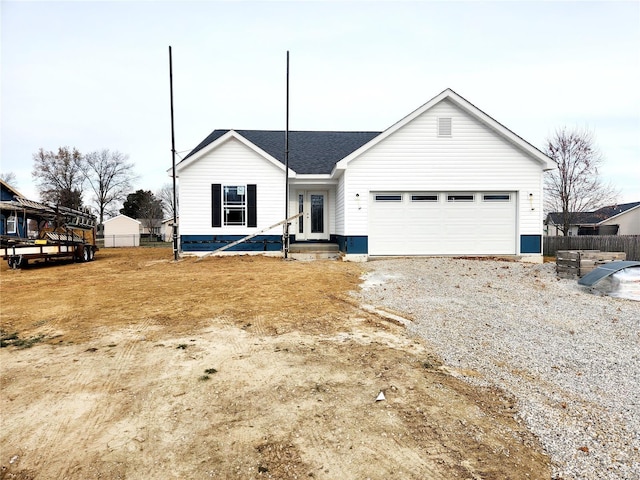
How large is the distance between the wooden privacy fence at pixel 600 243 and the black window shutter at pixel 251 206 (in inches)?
626

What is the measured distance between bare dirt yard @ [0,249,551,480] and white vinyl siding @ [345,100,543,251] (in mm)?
8241

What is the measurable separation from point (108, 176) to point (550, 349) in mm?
55949

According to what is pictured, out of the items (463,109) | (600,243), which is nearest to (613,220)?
(600,243)

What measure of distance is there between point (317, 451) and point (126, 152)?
5693 cm

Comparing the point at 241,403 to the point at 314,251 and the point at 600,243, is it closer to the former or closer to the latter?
the point at 314,251

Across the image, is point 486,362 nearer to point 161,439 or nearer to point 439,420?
point 439,420

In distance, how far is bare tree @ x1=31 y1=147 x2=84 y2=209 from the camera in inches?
1663

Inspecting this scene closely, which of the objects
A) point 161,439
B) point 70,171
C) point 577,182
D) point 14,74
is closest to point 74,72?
point 14,74

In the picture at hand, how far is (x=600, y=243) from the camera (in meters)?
16.5

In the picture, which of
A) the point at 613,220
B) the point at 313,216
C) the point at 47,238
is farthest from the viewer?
the point at 613,220

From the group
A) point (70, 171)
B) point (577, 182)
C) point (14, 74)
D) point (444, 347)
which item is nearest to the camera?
Result: point (444, 347)

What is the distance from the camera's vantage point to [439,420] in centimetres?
276

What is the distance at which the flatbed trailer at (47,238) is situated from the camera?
12.5 m

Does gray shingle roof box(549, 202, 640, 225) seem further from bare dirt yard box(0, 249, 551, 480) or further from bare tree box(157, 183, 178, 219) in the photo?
bare tree box(157, 183, 178, 219)
